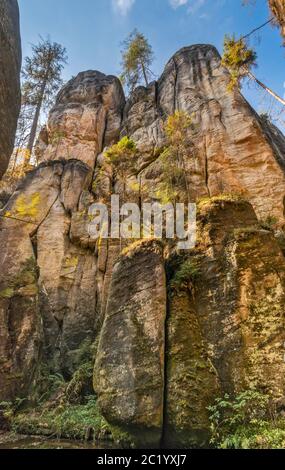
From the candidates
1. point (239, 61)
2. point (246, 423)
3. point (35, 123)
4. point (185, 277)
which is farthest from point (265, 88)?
point (35, 123)

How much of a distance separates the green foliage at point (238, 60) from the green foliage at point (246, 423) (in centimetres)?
1328

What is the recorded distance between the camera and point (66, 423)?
8969 millimetres

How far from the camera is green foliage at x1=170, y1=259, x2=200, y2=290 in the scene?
8938 millimetres

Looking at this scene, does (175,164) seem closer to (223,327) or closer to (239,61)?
(239,61)

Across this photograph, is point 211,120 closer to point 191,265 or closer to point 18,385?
point 191,265

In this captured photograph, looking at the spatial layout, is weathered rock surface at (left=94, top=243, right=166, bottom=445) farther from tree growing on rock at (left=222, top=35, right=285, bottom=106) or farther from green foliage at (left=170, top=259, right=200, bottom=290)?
tree growing on rock at (left=222, top=35, right=285, bottom=106)

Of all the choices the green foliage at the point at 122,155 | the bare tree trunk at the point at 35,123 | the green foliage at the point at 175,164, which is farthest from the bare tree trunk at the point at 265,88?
the bare tree trunk at the point at 35,123

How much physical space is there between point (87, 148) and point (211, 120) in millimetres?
9008

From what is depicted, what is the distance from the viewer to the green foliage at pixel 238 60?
13803 mm

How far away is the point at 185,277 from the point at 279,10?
7.15 metres

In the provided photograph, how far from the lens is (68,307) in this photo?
550 inches

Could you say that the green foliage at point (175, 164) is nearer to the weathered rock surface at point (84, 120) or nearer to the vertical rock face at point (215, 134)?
the vertical rock face at point (215, 134)

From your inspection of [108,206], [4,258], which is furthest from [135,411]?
[108,206]

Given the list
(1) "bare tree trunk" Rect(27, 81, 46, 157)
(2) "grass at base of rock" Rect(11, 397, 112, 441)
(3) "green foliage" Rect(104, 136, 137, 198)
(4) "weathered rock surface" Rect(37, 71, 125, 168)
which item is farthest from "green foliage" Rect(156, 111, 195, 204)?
(1) "bare tree trunk" Rect(27, 81, 46, 157)
